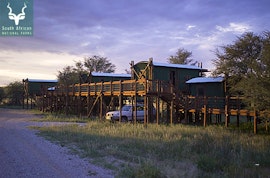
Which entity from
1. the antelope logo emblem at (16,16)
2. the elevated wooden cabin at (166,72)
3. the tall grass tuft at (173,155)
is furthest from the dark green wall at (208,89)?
the antelope logo emblem at (16,16)

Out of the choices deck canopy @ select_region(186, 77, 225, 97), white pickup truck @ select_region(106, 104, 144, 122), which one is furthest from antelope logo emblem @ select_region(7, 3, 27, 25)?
deck canopy @ select_region(186, 77, 225, 97)

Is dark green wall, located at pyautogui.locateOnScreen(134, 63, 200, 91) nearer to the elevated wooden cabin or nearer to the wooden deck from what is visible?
the elevated wooden cabin

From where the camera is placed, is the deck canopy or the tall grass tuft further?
the deck canopy

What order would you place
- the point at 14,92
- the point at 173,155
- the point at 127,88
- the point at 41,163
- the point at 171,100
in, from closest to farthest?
the point at 41,163 < the point at 173,155 < the point at 171,100 < the point at 127,88 < the point at 14,92

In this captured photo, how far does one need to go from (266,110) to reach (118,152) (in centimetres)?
931

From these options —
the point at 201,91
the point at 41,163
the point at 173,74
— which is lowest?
the point at 41,163

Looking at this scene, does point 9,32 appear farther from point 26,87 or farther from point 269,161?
point 26,87

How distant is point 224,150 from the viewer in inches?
506

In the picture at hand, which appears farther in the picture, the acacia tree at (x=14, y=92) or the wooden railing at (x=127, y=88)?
the acacia tree at (x=14, y=92)

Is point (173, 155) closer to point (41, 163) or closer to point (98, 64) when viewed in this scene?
point (41, 163)

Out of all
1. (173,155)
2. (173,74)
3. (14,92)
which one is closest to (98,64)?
(14,92)

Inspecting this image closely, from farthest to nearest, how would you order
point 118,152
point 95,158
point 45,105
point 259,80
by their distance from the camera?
point 45,105 → point 259,80 → point 118,152 → point 95,158

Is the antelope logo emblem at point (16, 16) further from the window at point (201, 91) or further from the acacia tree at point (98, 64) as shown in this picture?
the acacia tree at point (98, 64)

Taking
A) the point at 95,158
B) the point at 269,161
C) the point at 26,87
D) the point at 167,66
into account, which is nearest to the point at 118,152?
the point at 95,158
